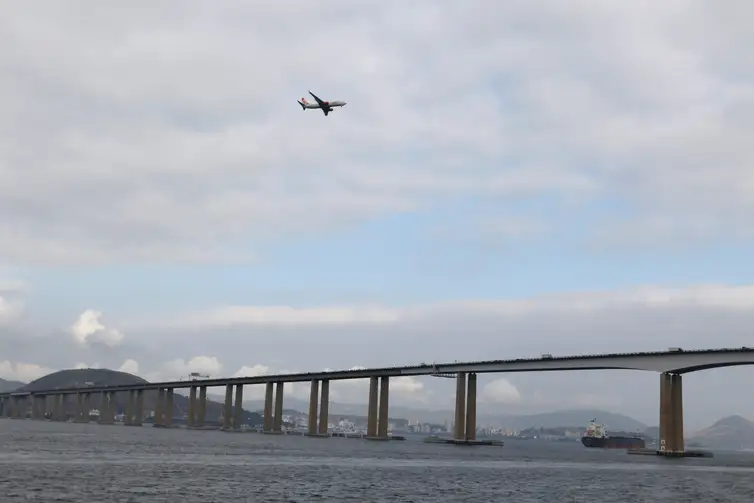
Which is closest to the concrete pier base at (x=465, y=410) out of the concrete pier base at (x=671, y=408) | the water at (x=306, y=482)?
the concrete pier base at (x=671, y=408)

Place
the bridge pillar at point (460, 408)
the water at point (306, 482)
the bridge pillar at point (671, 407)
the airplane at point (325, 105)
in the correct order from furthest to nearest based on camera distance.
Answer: the bridge pillar at point (460, 408)
the bridge pillar at point (671, 407)
the airplane at point (325, 105)
the water at point (306, 482)

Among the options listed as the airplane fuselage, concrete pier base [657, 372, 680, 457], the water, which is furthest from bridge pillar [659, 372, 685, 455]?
the airplane fuselage

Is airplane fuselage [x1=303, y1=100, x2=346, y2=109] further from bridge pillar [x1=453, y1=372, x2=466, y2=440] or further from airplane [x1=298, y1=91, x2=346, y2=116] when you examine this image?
bridge pillar [x1=453, y1=372, x2=466, y2=440]

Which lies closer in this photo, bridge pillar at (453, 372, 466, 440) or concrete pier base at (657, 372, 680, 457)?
concrete pier base at (657, 372, 680, 457)

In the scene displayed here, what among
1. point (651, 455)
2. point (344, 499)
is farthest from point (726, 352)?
point (344, 499)

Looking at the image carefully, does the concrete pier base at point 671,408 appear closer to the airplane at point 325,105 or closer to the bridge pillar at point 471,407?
the bridge pillar at point 471,407

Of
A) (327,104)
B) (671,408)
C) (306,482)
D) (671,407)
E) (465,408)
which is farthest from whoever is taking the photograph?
(465,408)

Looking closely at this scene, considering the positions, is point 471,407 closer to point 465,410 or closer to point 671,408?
point 465,410

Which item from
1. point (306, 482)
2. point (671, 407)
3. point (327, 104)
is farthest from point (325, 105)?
point (671, 407)
